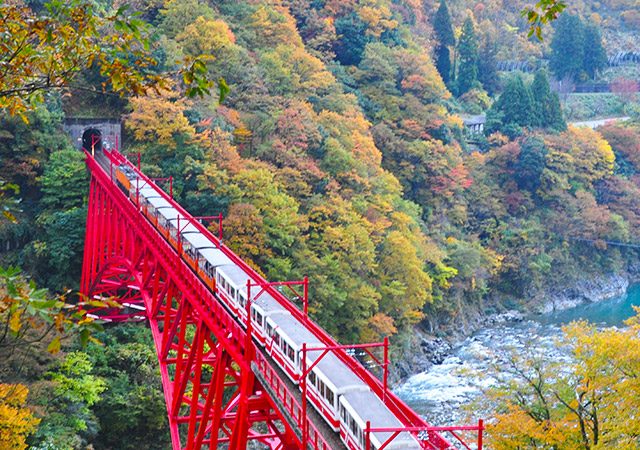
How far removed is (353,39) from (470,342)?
24.4 meters

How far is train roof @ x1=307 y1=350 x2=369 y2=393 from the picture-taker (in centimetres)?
1308

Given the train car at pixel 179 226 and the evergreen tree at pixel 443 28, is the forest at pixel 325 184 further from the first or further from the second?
the train car at pixel 179 226

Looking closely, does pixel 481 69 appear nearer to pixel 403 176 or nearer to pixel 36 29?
pixel 403 176

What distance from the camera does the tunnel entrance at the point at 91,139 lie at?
115 ft

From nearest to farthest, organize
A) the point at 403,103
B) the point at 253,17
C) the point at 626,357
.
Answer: the point at 626,357, the point at 253,17, the point at 403,103

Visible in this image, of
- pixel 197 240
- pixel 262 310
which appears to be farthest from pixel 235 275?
pixel 197 240

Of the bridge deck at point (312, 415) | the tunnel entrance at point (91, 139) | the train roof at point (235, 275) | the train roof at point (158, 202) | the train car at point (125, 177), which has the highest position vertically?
the tunnel entrance at point (91, 139)

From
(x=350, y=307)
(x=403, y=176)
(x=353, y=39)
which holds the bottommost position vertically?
(x=350, y=307)

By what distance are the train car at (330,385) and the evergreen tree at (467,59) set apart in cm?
5909

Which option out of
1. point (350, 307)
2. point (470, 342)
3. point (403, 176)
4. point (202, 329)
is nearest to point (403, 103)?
point (403, 176)

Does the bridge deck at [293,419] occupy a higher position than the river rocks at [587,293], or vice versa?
the bridge deck at [293,419]

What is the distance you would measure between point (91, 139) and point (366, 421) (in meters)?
26.7

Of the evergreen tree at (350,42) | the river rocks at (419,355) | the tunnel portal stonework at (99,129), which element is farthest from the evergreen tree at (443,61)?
the tunnel portal stonework at (99,129)

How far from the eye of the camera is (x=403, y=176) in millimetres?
47531
